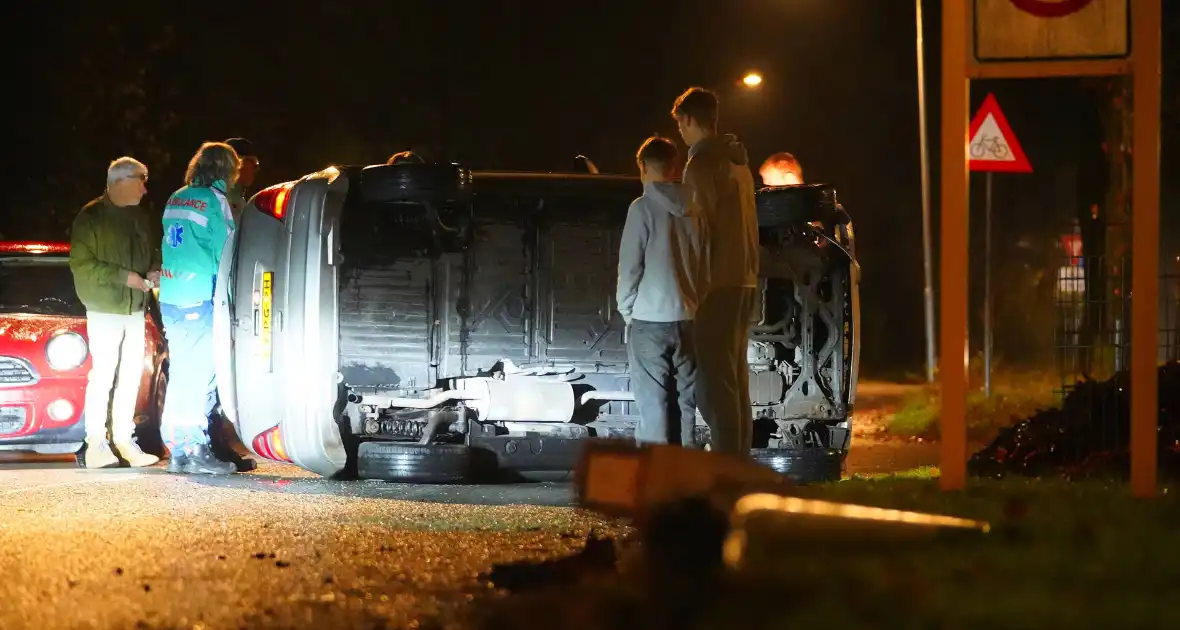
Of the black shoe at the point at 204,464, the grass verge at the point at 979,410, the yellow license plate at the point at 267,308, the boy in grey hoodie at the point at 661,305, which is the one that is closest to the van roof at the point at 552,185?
the boy in grey hoodie at the point at 661,305

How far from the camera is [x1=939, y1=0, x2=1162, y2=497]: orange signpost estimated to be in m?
6.13

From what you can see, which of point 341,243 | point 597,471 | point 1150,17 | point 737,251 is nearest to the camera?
point 597,471

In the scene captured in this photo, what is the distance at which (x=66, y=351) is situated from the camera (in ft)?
32.0

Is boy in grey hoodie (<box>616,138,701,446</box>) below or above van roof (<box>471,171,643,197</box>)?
below

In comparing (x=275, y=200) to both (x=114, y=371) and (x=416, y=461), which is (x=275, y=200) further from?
(x=114, y=371)

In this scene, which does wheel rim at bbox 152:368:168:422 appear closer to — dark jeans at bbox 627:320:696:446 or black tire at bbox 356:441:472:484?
Result: black tire at bbox 356:441:472:484

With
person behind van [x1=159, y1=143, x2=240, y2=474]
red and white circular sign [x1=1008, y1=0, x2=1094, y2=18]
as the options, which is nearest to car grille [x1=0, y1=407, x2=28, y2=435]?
person behind van [x1=159, y1=143, x2=240, y2=474]

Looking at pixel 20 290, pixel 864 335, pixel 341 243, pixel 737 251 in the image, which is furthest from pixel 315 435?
pixel 864 335

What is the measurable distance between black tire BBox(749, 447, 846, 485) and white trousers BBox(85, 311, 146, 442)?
4.19 meters

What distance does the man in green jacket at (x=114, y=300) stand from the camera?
9.62 meters

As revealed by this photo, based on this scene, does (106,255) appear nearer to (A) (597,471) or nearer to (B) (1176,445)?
(A) (597,471)

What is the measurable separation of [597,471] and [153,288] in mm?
5070

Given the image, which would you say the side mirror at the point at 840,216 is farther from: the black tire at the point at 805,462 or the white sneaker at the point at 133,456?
the white sneaker at the point at 133,456

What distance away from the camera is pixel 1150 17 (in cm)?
610
